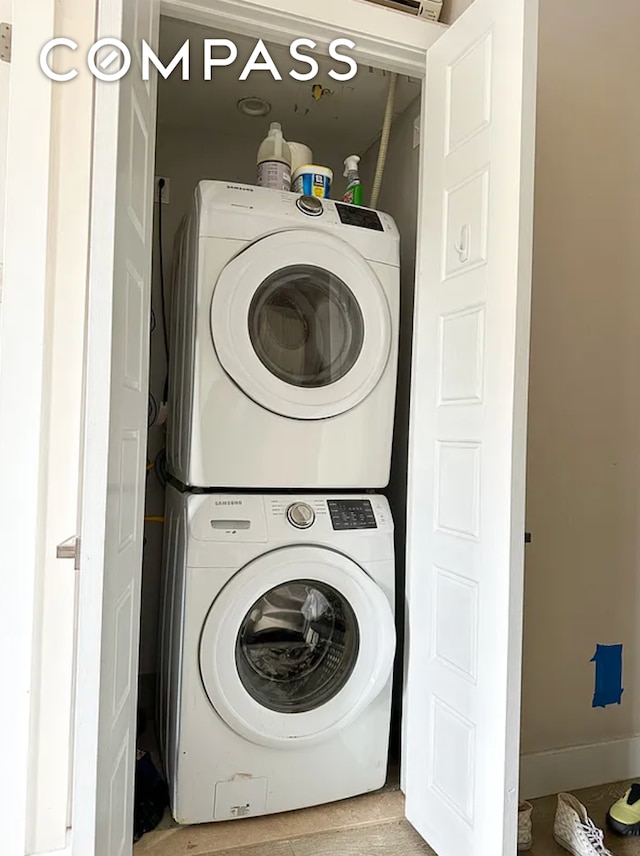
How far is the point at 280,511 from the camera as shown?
1.53 metres

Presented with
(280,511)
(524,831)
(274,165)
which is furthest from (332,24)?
(524,831)

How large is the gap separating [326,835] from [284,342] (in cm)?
122

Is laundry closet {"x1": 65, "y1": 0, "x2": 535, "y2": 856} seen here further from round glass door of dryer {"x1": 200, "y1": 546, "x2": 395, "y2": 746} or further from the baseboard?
the baseboard

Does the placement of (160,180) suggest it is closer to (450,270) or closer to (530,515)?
(450,270)

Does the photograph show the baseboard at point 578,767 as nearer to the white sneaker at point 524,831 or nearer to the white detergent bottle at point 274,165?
the white sneaker at point 524,831

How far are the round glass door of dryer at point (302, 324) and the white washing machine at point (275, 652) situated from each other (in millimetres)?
282

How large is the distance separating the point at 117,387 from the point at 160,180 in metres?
1.42

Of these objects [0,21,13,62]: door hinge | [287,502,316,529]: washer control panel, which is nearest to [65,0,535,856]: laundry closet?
[287,502,316,529]: washer control panel

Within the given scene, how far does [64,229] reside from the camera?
131 centimetres

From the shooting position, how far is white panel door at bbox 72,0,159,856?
2.97 ft

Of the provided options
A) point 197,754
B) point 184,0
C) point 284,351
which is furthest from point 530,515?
point 184,0

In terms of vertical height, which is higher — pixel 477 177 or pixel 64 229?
pixel 477 177

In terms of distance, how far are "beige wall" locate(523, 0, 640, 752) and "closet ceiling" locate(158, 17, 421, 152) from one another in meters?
0.52

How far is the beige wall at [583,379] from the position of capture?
1646 millimetres
